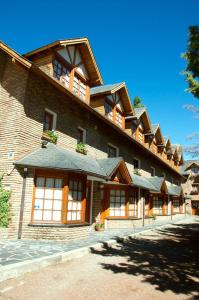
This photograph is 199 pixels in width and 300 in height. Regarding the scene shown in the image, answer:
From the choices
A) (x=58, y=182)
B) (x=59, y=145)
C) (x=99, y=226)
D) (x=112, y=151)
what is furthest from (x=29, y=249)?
(x=112, y=151)

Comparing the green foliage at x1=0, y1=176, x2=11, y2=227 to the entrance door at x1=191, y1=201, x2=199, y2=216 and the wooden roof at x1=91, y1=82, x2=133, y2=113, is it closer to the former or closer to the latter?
the wooden roof at x1=91, y1=82, x2=133, y2=113

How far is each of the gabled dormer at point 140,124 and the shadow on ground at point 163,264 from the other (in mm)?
11734

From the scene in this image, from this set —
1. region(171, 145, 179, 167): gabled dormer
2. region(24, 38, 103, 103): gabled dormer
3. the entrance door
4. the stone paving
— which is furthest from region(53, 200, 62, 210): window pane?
the entrance door

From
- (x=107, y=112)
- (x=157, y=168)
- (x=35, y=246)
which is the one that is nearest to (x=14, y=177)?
(x=35, y=246)

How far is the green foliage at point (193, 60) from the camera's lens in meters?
9.74

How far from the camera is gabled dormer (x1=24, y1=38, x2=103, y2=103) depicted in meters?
12.9

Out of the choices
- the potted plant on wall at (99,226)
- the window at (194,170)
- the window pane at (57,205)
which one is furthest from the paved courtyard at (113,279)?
the window at (194,170)

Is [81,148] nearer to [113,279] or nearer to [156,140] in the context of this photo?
[113,279]

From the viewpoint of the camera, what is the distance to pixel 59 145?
44.2 feet

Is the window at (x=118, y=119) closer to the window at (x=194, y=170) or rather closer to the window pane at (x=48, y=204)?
the window pane at (x=48, y=204)

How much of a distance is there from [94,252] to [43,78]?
8.49m

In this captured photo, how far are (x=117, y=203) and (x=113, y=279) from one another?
1110cm

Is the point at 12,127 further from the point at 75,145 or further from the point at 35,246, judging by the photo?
the point at 35,246

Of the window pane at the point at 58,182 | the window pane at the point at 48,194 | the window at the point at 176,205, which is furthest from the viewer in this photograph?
the window at the point at 176,205
